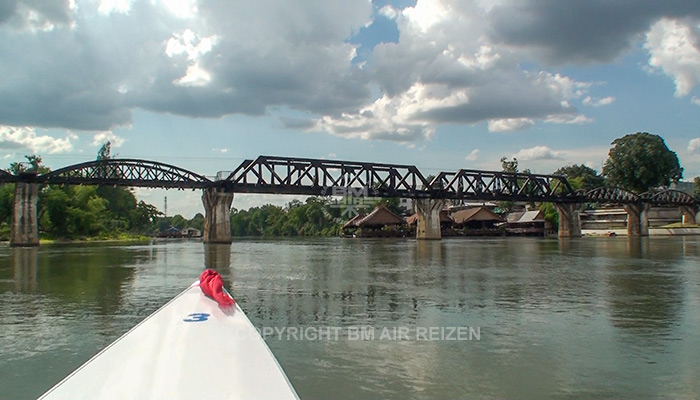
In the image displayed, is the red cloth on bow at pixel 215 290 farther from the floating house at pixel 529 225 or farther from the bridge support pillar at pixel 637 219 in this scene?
the bridge support pillar at pixel 637 219

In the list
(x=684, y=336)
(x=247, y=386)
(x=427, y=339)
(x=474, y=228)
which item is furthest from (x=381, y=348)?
(x=474, y=228)

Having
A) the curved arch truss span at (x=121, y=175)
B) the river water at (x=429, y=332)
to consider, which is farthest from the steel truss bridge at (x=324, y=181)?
the river water at (x=429, y=332)

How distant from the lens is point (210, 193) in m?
71.2

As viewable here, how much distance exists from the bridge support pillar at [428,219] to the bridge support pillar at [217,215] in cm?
2993

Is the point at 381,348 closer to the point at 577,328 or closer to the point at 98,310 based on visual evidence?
the point at 577,328

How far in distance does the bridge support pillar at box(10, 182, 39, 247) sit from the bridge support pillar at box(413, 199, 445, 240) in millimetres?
52404

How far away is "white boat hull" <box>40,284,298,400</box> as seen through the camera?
394 centimetres

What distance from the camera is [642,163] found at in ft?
334

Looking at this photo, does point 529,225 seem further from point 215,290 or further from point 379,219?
point 215,290

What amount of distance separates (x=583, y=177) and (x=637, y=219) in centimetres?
3308

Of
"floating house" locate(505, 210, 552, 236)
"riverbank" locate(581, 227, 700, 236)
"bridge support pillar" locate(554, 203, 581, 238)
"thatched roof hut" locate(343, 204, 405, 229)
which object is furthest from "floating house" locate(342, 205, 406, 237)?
"riverbank" locate(581, 227, 700, 236)

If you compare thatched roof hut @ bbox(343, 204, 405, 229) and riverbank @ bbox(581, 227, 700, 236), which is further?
thatched roof hut @ bbox(343, 204, 405, 229)

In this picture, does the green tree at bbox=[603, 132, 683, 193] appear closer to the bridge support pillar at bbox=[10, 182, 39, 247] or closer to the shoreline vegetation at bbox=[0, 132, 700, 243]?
the shoreline vegetation at bbox=[0, 132, 700, 243]

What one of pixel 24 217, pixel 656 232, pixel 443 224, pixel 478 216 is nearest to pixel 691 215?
pixel 656 232
